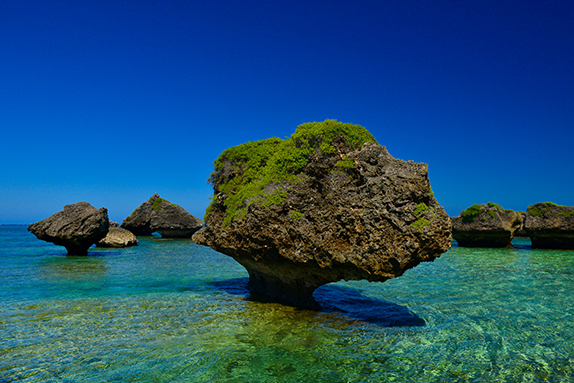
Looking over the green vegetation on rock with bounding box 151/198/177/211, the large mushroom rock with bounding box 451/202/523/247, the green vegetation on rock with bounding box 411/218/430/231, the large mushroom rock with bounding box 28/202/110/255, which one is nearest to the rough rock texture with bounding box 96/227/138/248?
the large mushroom rock with bounding box 28/202/110/255

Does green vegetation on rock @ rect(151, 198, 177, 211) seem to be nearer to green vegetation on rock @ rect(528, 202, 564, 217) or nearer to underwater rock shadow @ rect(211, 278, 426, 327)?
underwater rock shadow @ rect(211, 278, 426, 327)

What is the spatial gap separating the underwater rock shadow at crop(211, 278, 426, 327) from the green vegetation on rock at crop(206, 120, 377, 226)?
3.58 meters

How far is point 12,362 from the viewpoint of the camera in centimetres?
672

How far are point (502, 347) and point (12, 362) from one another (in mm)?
10219

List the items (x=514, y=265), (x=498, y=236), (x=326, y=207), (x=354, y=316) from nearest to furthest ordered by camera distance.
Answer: (x=326, y=207)
(x=354, y=316)
(x=514, y=265)
(x=498, y=236)

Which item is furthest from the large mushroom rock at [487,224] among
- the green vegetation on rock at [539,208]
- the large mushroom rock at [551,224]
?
the green vegetation on rock at [539,208]

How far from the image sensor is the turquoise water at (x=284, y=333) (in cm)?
639

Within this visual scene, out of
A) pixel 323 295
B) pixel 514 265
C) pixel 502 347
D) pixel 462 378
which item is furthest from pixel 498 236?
pixel 462 378

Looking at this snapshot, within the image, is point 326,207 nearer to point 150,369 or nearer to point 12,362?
point 150,369

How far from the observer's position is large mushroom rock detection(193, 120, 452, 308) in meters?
8.17

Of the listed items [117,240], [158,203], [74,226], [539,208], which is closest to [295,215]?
[74,226]

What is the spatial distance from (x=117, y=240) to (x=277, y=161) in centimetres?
3024

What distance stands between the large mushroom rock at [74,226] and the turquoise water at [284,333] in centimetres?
999

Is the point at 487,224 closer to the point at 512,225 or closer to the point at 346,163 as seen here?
the point at 512,225
